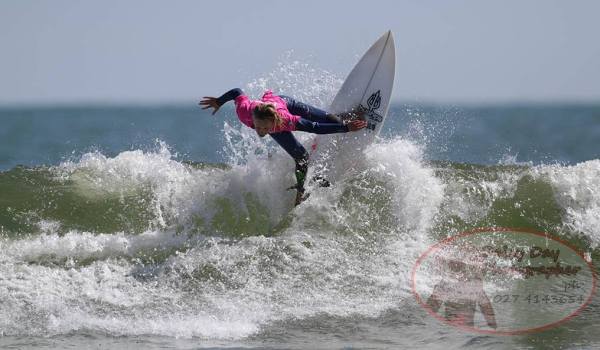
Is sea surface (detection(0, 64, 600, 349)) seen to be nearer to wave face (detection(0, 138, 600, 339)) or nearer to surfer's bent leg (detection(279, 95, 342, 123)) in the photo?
wave face (detection(0, 138, 600, 339))

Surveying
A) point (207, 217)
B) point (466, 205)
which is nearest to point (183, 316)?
point (207, 217)

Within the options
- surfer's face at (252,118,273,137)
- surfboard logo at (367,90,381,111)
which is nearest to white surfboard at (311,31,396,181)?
surfboard logo at (367,90,381,111)

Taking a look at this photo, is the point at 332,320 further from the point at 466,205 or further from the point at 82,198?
the point at 82,198

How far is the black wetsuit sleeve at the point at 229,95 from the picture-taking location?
7.86 m

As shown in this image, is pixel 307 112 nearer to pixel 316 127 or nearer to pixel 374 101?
pixel 316 127

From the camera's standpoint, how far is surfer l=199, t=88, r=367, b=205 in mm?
7297

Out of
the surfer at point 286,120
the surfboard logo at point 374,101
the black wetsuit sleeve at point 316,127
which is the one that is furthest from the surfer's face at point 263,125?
the surfboard logo at point 374,101

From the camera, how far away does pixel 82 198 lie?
8.69 metres

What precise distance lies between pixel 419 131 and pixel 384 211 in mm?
1537

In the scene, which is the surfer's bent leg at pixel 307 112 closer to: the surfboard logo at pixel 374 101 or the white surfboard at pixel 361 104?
the white surfboard at pixel 361 104

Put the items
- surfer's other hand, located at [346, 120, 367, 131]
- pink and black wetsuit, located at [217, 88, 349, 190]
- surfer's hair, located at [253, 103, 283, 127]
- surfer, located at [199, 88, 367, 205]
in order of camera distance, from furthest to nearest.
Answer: surfer's other hand, located at [346, 120, 367, 131] → pink and black wetsuit, located at [217, 88, 349, 190] → surfer, located at [199, 88, 367, 205] → surfer's hair, located at [253, 103, 283, 127]

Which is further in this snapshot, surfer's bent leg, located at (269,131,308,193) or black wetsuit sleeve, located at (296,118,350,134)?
surfer's bent leg, located at (269,131,308,193)

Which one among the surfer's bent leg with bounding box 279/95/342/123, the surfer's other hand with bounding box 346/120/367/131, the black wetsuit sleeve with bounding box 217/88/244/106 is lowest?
the surfer's other hand with bounding box 346/120/367/131

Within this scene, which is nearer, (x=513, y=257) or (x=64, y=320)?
(x=64, y=320)
